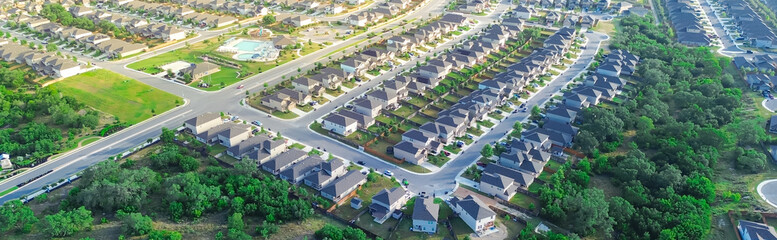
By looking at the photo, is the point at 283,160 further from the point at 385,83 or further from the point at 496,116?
the point at 496,116

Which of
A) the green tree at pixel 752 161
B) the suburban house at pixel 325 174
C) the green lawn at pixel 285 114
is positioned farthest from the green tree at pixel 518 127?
the green lawn at pixel 285 114

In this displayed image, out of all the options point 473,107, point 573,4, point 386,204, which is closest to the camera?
point 386,204

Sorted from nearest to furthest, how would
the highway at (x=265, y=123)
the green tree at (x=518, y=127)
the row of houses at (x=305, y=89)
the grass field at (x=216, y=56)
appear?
the highway at (x=265, y=123) < the green tree at (x=518, y=127) < the row of houses at (x=305, y=89) < the grass field at (x=216, y=56)

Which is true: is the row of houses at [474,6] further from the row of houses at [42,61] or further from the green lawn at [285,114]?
the row of houses at [42,61]

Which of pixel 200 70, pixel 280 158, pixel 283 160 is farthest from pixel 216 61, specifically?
pixel 283 160

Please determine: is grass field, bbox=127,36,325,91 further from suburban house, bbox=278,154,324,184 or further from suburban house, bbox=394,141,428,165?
suburban house, bbox=394,141,428,165

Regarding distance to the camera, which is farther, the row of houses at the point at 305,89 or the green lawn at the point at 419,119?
the row of houses at the point at 305,89

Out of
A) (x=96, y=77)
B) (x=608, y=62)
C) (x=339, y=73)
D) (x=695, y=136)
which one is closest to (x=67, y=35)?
(x=96, y=77)
